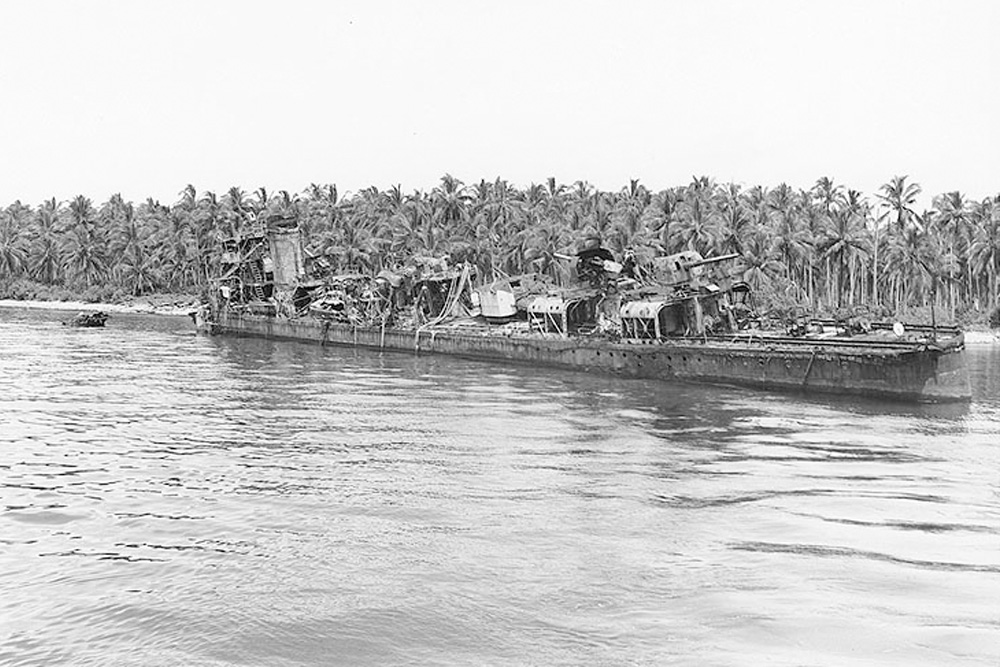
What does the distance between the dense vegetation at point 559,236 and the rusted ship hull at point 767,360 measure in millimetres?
8792

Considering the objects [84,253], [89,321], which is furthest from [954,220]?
[84,253]

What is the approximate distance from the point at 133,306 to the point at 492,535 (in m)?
112

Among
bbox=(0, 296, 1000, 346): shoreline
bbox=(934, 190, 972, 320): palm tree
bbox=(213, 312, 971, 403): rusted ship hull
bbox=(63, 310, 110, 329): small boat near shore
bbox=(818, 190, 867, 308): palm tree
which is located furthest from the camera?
bbox=(0, 296, 1000, 346): shoreline

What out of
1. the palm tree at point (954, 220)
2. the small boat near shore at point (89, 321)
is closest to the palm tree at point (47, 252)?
the small boat near shore at point (89, 321)

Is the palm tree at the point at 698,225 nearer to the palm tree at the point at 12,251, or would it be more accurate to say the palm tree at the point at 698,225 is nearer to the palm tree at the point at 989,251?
the palm tree at the point at 989,251

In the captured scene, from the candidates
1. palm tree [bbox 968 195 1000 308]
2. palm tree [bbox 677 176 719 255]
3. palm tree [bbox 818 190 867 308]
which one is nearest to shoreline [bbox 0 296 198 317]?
palm tree [bbox 677 176 719 255]

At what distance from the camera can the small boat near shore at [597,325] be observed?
36.7 m

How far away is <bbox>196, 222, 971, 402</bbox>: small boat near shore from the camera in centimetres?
3666

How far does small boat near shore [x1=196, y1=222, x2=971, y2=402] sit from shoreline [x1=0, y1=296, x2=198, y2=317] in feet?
120

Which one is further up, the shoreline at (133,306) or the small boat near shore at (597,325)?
the shoreline at (133,306)

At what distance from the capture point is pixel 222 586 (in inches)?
511

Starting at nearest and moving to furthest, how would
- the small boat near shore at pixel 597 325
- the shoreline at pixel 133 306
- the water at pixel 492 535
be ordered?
the water at pixel 492 535, the small boat near shore at pixel 597 325, the shoreline at pixel 133 306

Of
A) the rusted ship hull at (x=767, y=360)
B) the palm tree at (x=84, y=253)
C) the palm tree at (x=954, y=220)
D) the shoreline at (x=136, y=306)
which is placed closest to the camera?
the rusted ship hull at (x=767, y=360)

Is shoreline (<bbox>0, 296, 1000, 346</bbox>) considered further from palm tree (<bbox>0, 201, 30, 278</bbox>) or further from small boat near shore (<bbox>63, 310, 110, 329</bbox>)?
small boat near shore (<bbox>63, 310, 110, 329</bbox>)
